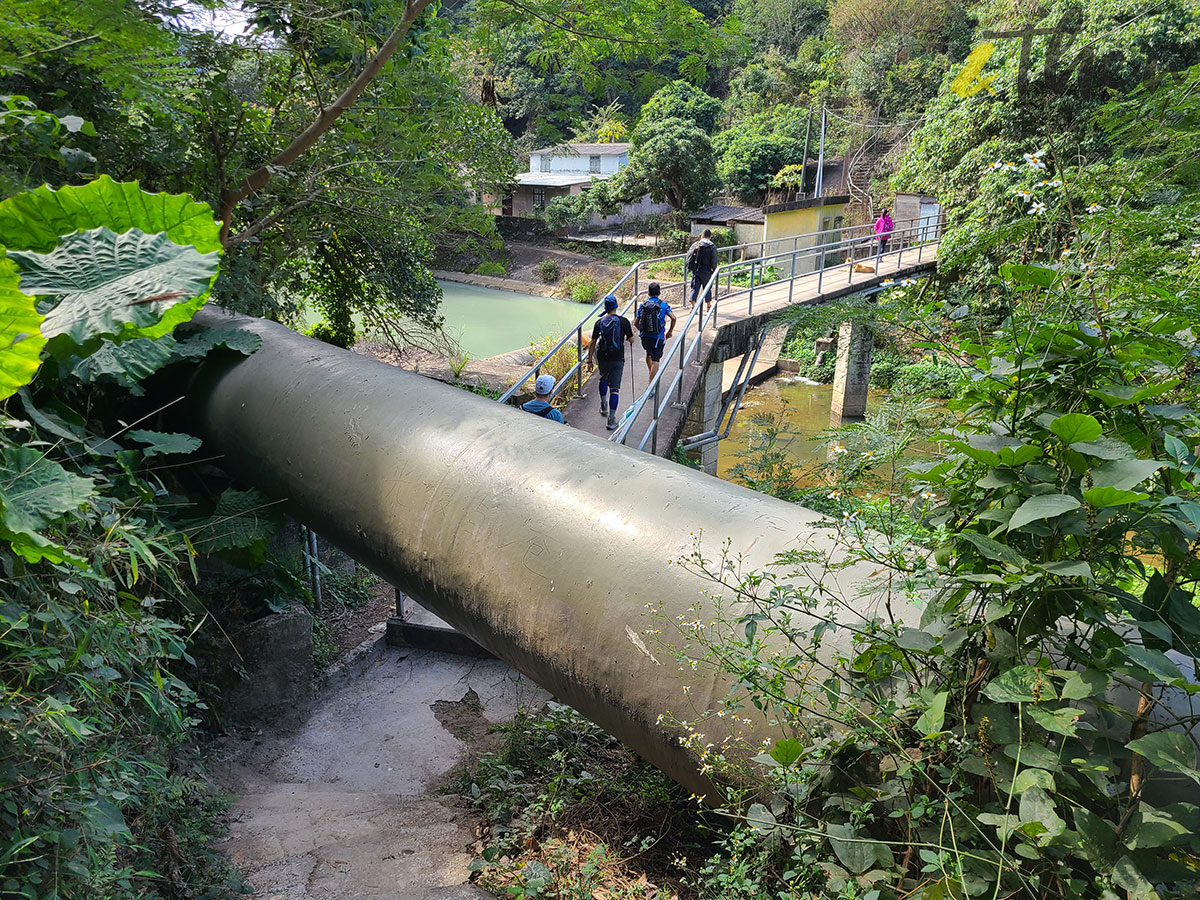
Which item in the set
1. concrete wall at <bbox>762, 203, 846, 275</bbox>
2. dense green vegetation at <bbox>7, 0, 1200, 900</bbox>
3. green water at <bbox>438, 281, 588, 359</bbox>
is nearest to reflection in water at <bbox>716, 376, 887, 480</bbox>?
concrete wall at <bbox>762, 203, 846, 275</bbox>

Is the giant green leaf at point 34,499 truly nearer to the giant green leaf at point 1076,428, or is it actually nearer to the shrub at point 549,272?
the giant green leaf at point 1076,428

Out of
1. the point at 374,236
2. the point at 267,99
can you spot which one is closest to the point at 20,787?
the point at 267,99

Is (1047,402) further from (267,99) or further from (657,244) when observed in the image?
(657,244)

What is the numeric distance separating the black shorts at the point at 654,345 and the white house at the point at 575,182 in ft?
92.5

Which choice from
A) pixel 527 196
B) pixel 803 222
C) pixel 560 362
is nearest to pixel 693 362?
pixel 560 362

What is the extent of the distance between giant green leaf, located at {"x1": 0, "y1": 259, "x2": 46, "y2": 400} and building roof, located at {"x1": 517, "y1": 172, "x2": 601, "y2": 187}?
3574 centimetres

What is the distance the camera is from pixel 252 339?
4227 mm

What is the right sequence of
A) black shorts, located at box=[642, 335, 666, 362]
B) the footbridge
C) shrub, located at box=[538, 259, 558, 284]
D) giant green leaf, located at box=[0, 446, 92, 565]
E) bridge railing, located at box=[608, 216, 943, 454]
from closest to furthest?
1. giant green leaf, located at box=[0, 446, 92, 565]
2. bridge railing, located at box=[608, 216, 943, 454]
3. the footbridge
4. black shorts, located at box=[642, 335, 666, 362]
5. shrub, located at box=[538, 259, 558, 284]

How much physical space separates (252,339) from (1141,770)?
4.13 meters

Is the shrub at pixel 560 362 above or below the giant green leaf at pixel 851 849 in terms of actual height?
below

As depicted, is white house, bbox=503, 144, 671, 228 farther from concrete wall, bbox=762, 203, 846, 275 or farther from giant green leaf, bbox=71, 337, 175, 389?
giant green leaf, bbox=71, 337, 175, 389

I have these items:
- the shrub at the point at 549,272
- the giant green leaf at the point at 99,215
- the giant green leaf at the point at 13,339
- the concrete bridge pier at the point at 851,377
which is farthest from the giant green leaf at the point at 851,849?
the shrub at the point at 549,272

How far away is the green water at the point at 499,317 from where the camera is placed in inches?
864

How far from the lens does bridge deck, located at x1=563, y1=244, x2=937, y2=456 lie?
8.11 metres
